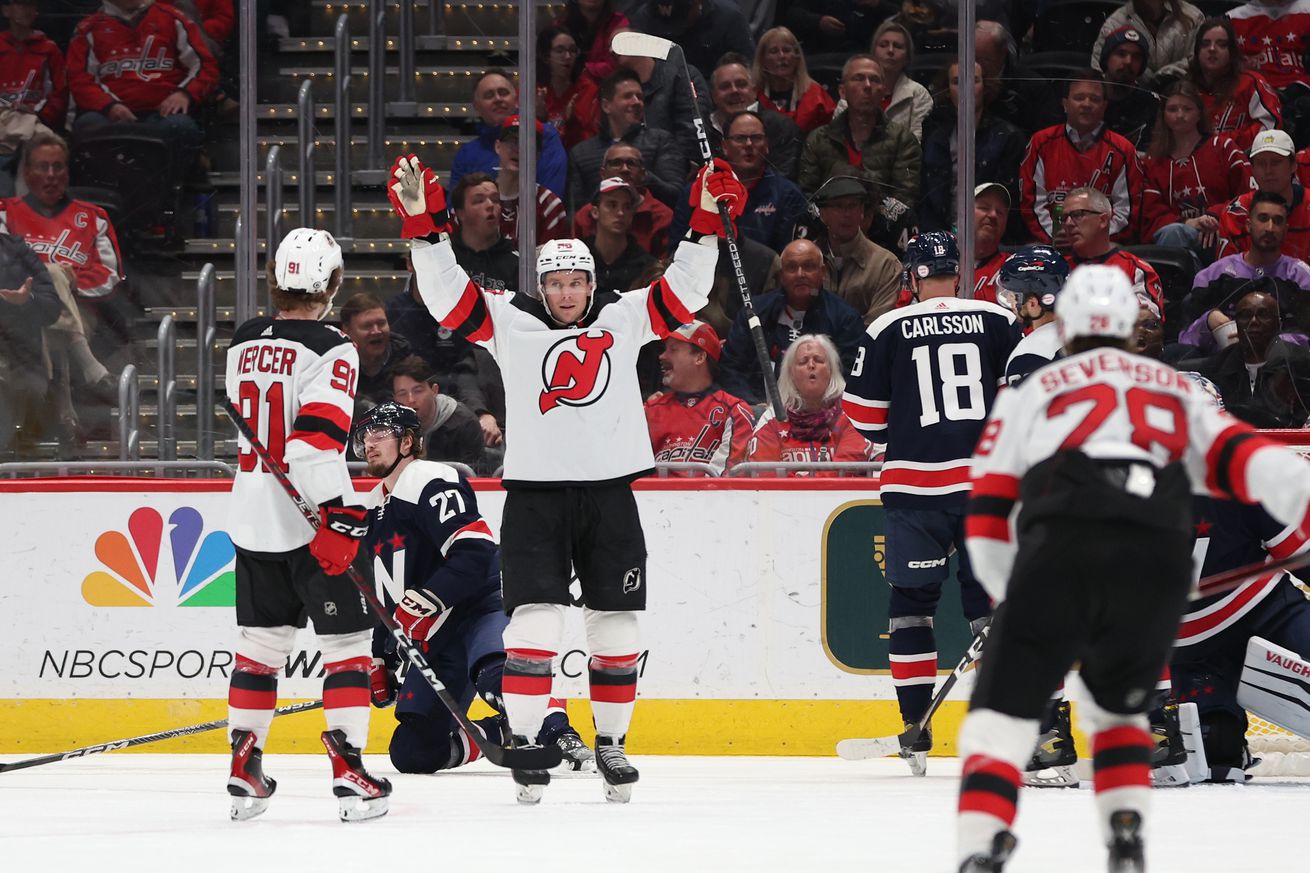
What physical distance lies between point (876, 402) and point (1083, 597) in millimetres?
2389

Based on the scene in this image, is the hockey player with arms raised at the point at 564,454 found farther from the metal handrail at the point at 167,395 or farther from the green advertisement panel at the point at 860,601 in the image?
the metal handrail at the point at 167,395

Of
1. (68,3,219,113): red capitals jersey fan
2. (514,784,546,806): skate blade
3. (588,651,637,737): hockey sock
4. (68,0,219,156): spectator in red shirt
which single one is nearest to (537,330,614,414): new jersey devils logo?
(588,651,637,737): hockey sock

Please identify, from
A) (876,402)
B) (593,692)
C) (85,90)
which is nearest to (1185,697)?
(876,402)

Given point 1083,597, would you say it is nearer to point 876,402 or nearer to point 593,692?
point 593,692

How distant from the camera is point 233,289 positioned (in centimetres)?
645

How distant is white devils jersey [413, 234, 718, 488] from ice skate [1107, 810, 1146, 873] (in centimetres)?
202

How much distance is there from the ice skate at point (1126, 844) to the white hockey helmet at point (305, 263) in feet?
7.49

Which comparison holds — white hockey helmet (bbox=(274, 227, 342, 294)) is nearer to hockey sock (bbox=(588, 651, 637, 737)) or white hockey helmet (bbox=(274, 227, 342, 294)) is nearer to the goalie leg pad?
hockey sock (bbox=(588, 651, 637, 737))

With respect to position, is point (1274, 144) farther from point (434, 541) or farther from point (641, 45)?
point (434, 541)

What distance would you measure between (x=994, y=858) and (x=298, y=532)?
200cm

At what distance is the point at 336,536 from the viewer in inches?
161

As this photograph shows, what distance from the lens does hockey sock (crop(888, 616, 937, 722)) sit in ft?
16.7

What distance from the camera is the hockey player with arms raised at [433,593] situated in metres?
5.29

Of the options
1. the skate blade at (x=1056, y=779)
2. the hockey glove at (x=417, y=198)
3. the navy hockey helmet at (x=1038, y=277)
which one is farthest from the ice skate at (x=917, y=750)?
the hockey glove at (x=417, y=198)
